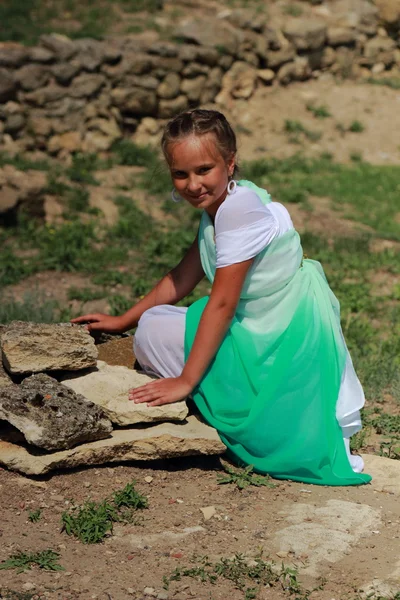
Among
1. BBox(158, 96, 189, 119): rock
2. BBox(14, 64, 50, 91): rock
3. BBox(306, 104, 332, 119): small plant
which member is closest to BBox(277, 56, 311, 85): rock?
BBox(306, 104, 332, 119): small plant

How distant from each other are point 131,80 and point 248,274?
6735 millimetres

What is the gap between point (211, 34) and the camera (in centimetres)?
1085

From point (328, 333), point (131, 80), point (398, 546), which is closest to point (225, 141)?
point (328, 333)

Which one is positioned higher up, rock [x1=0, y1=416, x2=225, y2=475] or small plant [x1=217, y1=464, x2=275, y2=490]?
rock [x1=0, y1=416, x2=225, y2=475]

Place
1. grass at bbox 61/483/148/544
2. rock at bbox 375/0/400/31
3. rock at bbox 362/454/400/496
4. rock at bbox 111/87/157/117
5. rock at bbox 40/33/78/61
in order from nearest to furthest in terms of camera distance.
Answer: grass at bbox 61/483/148/544 < rock at bbox 362/454/400/496 < rock at bbox 40/33/78/61 < rock at bbox 111/87/157/117 < rock at bbox 375/0/400/31

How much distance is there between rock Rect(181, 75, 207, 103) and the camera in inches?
413

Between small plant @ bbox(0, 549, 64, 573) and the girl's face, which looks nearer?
small plant @ bbox(0, 549, 64, 573)

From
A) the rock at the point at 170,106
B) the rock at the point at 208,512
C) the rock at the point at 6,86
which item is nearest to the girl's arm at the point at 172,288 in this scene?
the rock at the point at 208,512

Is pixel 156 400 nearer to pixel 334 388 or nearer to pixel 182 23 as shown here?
pixel 334 388

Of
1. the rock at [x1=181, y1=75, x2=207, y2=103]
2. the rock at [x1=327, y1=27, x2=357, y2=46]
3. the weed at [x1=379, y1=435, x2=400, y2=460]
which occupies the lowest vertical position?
the rock at [x1=181, y1=75, x2=207, y2=103]

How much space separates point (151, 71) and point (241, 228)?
6992mm

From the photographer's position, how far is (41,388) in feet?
12.0

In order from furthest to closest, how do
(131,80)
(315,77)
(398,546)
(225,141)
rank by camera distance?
1. (315,77)
2. (131,80)
3. (225,141)
4. (398,546)

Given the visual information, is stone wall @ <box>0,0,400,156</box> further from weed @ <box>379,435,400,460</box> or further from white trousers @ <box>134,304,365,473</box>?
weed @ <box>379,435,400,460</box>
